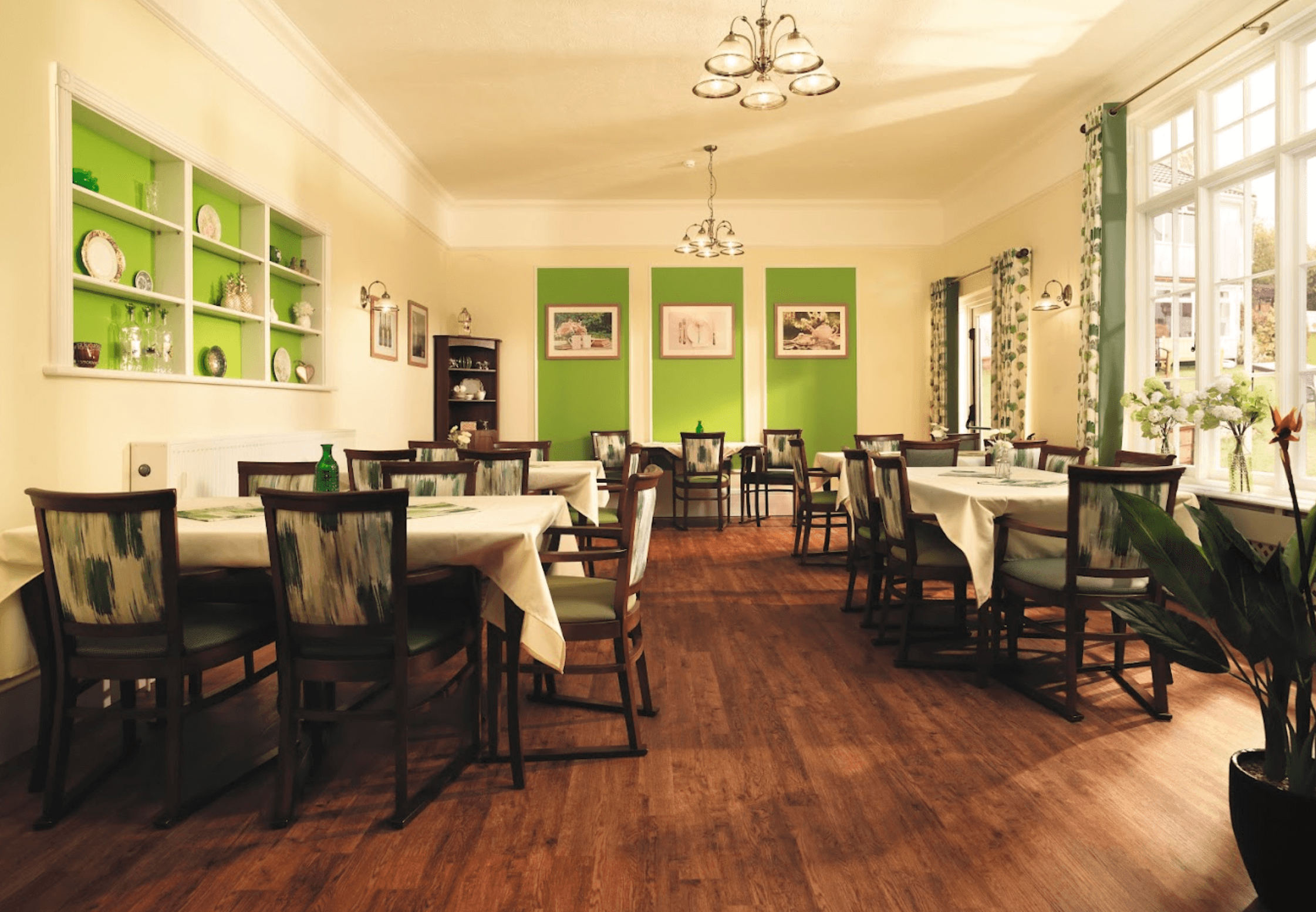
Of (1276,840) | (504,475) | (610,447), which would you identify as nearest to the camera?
(1276,840)

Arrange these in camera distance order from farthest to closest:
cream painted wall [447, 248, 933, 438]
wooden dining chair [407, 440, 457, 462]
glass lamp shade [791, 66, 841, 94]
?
1. cream painted wall [447, 248, 933, 438]
2. wooden dining chair [407, 440, 457, 462]
3. glass lamp shade [791, 66, 841, 94]

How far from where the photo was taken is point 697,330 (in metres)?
9.79

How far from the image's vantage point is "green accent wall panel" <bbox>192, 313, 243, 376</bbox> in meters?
4.59

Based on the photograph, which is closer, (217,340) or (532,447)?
(217,340)

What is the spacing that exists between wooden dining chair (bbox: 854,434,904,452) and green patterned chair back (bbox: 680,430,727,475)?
5.80 feet

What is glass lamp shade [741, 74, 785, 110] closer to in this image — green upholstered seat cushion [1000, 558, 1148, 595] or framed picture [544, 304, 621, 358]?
green upholstered seat cushion [1000, 558, 1148, 595]

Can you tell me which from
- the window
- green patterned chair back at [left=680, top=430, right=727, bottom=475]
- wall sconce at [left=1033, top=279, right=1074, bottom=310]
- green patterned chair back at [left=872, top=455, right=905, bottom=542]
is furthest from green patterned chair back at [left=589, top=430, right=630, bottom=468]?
green patterned chair back at [left=872, top=455, right=905, bottom=542]

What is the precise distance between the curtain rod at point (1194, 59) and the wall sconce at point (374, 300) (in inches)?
216

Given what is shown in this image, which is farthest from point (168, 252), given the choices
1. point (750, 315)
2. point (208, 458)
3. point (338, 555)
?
point (750, 315)

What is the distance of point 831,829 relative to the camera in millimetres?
2424

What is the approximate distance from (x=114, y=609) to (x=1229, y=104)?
6252 mm

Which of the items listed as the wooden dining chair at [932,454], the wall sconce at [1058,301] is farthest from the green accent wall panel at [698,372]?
the wooden dining chair at [932,454]

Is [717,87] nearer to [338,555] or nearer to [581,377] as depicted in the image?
[338,555]

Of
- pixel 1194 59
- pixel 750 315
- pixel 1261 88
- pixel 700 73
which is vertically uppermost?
pixel 700 73
